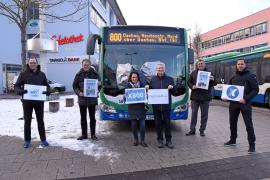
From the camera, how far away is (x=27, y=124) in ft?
24.0

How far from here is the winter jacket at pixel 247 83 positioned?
22.4ft

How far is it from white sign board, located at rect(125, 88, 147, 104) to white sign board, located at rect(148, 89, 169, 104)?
5.6 inches

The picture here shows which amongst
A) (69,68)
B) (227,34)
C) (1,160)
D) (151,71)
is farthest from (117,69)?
(227,34)

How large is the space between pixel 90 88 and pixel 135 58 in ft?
5.54

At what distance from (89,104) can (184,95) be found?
2.59m

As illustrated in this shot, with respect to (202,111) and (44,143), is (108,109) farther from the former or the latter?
(202,111)

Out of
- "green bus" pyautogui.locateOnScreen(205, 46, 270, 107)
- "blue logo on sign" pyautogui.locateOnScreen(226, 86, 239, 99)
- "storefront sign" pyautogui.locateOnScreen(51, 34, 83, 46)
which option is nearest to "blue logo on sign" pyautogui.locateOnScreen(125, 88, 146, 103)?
"blue logo on sign" pyautogui.locateOnScreen(226, 86, 239, 99)

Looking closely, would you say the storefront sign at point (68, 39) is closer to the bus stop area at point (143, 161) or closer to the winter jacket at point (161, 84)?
the bus stop area at point (143, 161)

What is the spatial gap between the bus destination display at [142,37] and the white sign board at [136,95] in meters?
2.18

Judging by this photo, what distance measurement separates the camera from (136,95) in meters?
7.39

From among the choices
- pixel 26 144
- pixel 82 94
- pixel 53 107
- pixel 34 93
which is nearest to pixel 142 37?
pixel 82 94

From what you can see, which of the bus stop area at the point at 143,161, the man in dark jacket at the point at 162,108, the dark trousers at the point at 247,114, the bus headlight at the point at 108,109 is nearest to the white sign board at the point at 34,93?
the bus stop area at the point at 143,161

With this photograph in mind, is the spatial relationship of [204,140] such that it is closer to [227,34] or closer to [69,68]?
[69,68]

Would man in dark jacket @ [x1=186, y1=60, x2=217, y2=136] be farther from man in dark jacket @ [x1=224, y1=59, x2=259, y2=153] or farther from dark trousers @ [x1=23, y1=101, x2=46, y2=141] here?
dark trousers @ [x1=23, y1=101, x2=46, y2=141]
